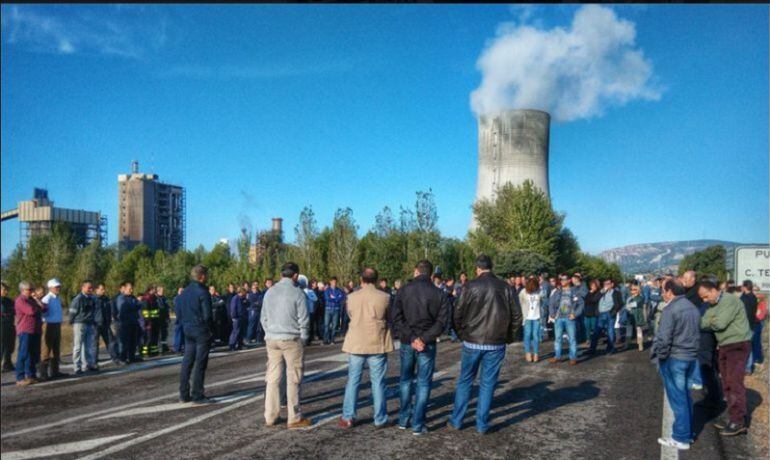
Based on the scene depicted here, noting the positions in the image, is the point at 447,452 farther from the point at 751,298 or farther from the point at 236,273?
the point at 236,273

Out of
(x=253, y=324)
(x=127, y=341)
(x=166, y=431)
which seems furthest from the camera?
(x=253, y=324)

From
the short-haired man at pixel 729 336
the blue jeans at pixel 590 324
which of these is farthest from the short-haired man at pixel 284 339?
the blue jeans at pixel 590 324

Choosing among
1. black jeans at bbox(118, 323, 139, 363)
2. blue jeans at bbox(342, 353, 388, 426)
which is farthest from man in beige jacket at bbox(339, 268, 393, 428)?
black jeans at bbox(118, 323, 139, 363)

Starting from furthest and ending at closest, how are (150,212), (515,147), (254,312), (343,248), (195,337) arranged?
(150,212) → (515,147) → (343,248) → (254,312) → (195,337)

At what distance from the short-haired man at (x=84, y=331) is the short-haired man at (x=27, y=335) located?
1006 mm

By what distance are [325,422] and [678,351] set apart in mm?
4100

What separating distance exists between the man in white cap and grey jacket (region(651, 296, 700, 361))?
10000 millimetres

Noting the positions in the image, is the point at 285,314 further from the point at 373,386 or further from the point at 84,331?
the point at 84,331

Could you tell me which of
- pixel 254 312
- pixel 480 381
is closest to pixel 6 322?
pixel 254 312

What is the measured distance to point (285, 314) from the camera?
698 centimetres

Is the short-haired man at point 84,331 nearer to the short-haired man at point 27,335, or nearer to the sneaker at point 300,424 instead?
the short-haired man at point 27,335

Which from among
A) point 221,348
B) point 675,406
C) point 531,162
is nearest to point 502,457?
point 675,406

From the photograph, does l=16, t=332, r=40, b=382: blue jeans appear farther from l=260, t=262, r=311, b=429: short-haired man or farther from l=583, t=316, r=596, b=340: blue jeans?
l=583, t=316, r=596, b=340: blue jeans

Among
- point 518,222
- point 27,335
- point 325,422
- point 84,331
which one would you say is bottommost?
point 325,422
